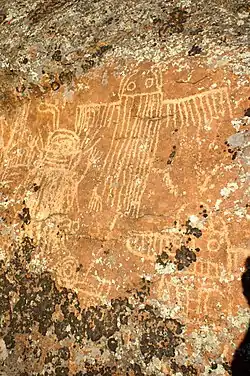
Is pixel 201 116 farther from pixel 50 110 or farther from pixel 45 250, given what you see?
pixel 45 250

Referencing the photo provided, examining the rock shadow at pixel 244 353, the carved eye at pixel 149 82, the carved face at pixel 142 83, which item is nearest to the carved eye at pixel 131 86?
the carved face at pixel 142 83

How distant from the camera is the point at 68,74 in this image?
15.3 ft

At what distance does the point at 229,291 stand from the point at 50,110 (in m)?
2.59

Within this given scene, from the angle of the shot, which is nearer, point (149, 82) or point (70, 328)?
point (70, 328)

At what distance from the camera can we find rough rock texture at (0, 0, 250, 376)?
378 cm

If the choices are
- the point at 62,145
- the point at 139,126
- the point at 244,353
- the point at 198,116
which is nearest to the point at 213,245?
the point at 244,353

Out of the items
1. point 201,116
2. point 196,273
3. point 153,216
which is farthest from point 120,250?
point 201,116

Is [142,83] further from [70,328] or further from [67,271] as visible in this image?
[70,328]

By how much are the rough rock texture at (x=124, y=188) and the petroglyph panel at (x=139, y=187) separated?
1cm

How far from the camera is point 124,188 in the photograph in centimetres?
421

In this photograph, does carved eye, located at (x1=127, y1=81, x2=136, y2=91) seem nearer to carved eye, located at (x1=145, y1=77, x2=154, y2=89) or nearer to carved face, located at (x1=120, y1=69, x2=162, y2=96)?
carved face, located at (x1=120, y1=69, x2=162, y2=96)

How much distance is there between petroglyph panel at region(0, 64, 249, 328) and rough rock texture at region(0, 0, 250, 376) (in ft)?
0.04

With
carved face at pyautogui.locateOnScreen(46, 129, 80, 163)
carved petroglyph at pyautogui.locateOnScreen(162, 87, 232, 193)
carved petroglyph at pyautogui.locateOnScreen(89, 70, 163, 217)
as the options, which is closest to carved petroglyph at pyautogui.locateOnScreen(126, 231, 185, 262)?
carved petroglyph at pyautogui.locateOnScreen(89, 70, 163, 217)

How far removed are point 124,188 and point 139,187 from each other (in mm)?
149
